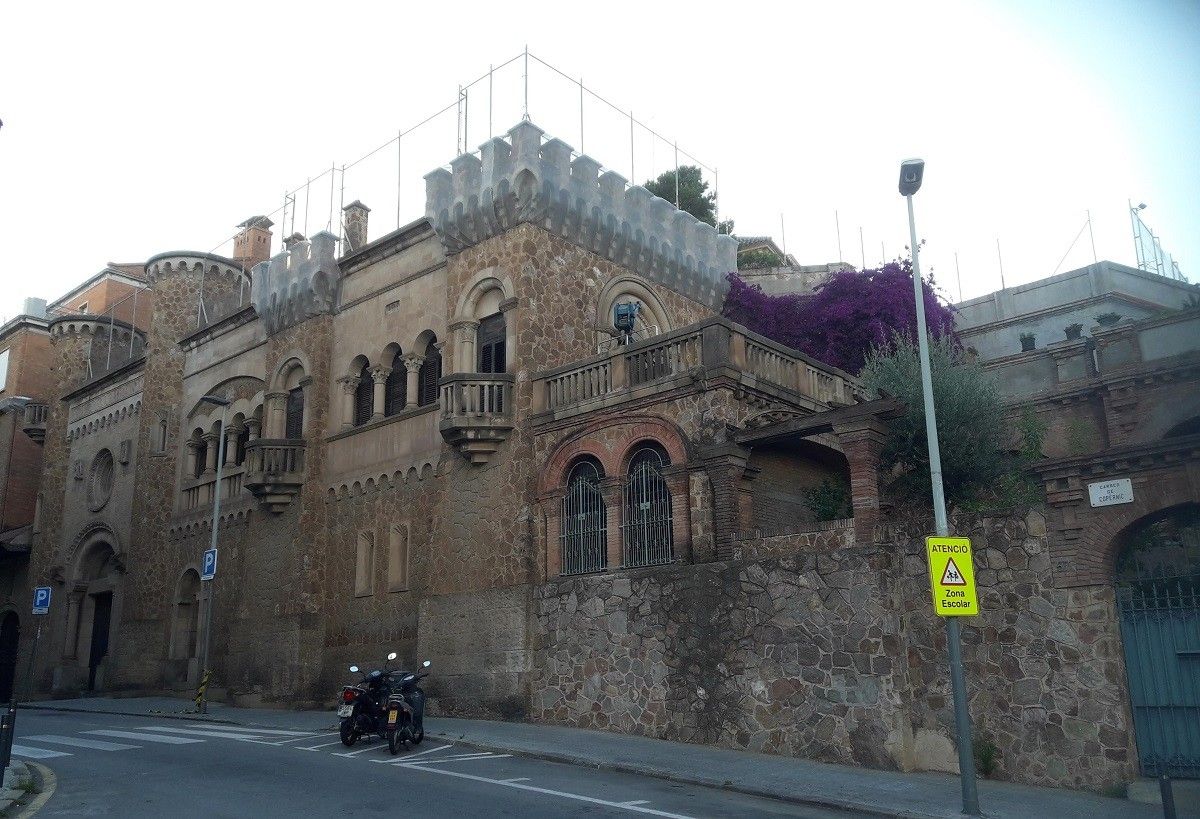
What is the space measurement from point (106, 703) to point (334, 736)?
13921 millimetres

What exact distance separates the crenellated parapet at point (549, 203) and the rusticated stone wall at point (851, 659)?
797 cm

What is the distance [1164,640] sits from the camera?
39.8 feet

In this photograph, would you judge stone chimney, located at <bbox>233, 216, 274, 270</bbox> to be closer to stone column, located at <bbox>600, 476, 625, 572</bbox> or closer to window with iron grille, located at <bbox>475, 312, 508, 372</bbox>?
window with iron grille, located at <bbox>475, 312, 508, 372</bbox>

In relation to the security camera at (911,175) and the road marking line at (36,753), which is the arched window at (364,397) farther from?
the security camera at (911,175)

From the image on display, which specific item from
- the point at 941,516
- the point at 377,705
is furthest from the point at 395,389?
the point at 941,516

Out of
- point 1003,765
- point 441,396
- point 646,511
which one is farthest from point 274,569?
point 1003,765

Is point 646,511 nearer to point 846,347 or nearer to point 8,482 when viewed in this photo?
point 846,347

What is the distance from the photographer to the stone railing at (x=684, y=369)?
17781 mm

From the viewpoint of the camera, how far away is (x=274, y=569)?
25688 mm

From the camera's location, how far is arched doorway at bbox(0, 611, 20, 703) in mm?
38031

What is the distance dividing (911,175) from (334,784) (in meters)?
10.0

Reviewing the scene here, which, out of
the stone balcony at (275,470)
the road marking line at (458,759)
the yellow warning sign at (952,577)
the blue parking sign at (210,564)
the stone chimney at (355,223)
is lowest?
the road marking line at (458,759)

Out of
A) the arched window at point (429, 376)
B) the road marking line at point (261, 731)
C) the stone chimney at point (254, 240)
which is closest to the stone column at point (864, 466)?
the road marking line at point (261, 731)

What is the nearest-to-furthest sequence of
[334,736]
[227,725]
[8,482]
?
[334,736] < [227,725] < [8,482]
